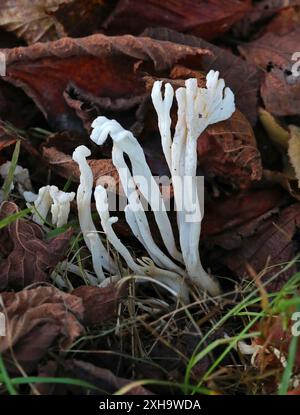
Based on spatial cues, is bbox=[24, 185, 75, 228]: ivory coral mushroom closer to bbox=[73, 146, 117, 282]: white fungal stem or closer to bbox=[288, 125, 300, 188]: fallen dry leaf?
bbox=[73, 146, 117, 282]: white fungal stem

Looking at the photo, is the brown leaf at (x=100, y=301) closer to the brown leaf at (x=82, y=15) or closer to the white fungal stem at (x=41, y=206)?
the white fungal stem at (x=41, y=206)

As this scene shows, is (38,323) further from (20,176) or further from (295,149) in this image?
(295,149)

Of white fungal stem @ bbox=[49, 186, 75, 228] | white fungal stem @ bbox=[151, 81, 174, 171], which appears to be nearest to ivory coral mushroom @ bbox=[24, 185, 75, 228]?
white fungal stem @ bbox=[49, 186, 75, 228]

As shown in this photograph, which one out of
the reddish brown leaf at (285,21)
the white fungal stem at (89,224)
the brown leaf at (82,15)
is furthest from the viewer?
the reddish brown leaf at (285,21)

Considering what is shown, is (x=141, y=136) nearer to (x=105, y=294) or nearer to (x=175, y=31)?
(x=175, y=31)

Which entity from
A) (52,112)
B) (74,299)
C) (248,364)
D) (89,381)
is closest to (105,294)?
(74,299)

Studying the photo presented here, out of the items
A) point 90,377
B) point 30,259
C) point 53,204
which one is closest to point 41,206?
point 53,204

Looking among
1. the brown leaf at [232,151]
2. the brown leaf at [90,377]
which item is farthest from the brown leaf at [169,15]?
the brown leaf at [90,377]
